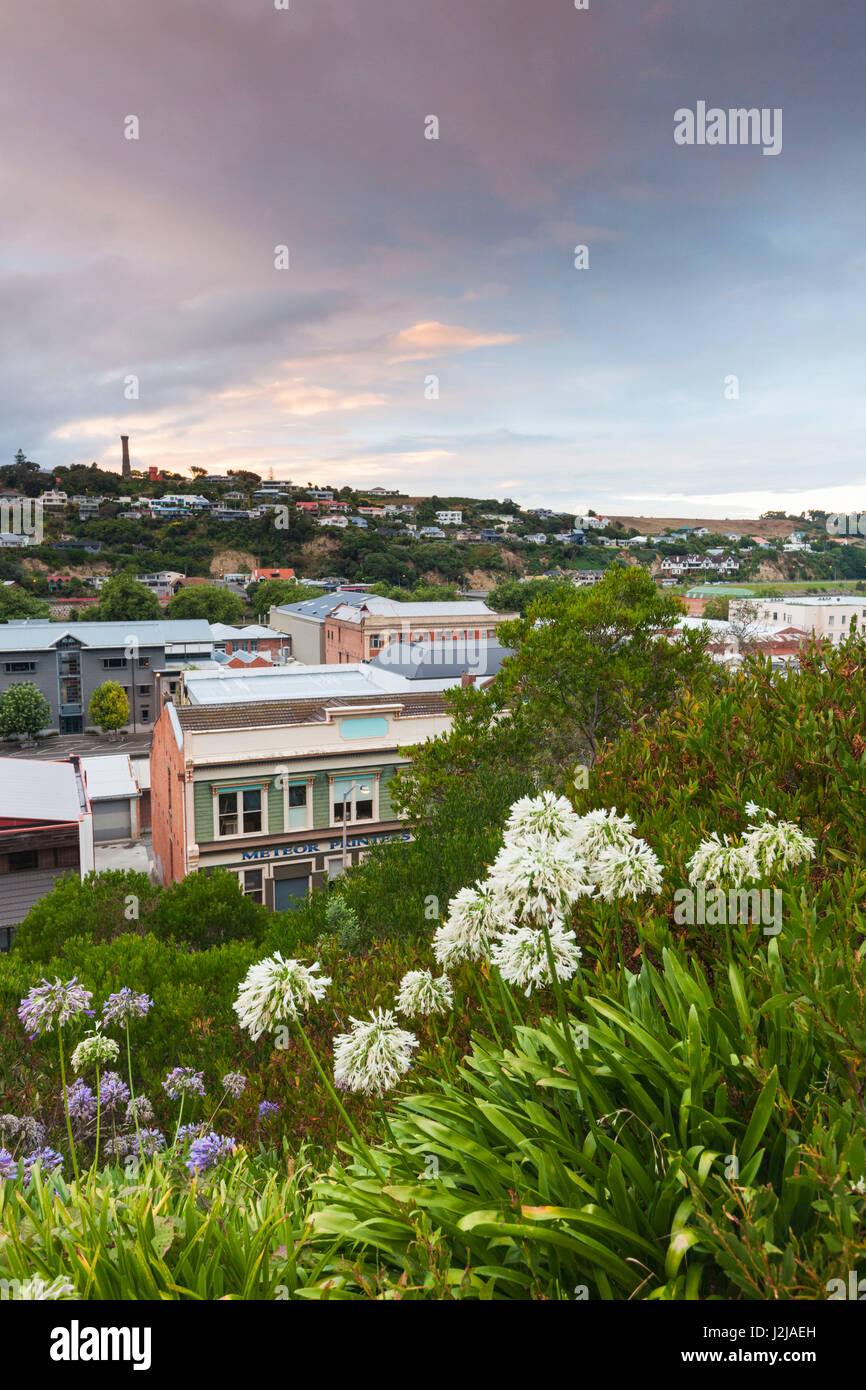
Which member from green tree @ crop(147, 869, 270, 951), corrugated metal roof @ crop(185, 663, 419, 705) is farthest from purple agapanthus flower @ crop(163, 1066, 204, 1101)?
corrugated metal roof @ crop(185, 663, 419, 705)

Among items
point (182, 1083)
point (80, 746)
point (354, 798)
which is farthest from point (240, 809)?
point (80, 746)

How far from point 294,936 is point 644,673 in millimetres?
10376

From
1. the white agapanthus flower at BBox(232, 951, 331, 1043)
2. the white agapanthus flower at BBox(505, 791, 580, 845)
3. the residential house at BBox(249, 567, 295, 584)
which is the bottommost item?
the white agapanthus flower at BBox(232, 951, 331, 1043)

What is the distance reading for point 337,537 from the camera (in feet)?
438

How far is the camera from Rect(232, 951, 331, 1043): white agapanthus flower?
3.82 m

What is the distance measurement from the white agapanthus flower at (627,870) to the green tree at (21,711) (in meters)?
60.4

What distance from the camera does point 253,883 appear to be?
74.6 feet

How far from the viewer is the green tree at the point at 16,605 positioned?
84.9m

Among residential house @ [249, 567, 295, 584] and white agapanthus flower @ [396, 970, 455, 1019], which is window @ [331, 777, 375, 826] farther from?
residential house @ [249, 567, 295, 584]

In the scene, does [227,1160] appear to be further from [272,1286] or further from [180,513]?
[180,513]

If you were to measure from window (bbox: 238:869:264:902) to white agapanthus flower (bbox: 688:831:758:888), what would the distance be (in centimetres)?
2004

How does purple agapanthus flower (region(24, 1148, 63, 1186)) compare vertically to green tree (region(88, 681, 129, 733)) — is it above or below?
above

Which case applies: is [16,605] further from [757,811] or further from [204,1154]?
[757,811]
